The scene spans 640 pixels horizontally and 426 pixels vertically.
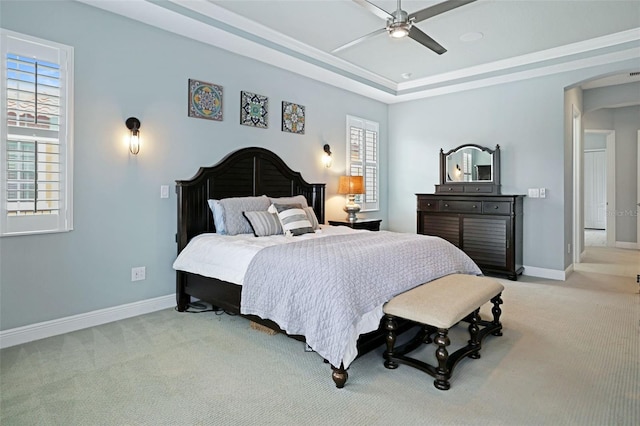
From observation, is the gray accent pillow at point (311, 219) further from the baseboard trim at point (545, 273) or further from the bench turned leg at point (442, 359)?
the baseboard trim at point (545, 273)

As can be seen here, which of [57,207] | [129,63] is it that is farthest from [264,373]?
[129,63]

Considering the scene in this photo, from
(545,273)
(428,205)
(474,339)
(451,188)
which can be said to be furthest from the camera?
(451,188)

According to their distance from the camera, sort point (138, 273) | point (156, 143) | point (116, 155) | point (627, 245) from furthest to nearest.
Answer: point (627, 245), point (156, 143), point (138, 273), point (116, 155)

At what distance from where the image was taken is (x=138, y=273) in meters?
3.57

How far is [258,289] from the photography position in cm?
275

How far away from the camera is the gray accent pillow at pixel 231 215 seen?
147 inches

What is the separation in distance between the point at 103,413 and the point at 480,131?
5525 millimetres

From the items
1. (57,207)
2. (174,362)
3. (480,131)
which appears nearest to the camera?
(174,362)

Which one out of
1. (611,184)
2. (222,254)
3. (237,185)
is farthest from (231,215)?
(611,184)

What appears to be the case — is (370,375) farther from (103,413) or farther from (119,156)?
(119,156)

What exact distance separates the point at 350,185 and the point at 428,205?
124 centimetres

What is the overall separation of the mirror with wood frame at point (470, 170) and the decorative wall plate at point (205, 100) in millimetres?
3525

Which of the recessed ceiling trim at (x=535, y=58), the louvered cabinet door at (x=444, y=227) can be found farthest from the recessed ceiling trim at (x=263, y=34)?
the louvered cabinet door at (x=444, y=227)

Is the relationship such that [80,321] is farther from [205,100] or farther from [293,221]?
[205,100]
